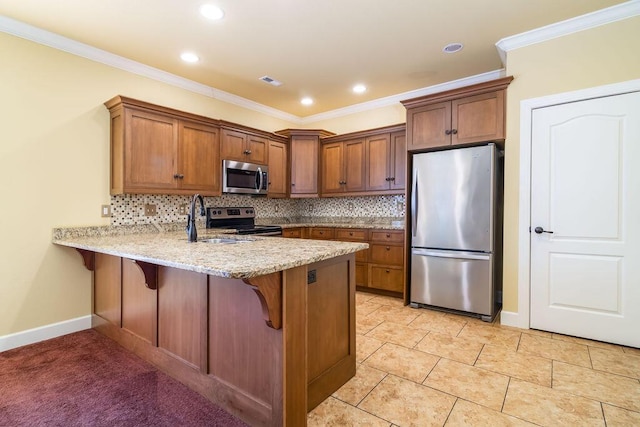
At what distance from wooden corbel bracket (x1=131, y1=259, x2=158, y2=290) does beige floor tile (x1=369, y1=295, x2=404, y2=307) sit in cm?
251

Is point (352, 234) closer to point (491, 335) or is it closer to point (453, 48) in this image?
point (491, 335)

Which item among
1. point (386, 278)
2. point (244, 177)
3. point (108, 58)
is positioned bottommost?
point (386, 278)

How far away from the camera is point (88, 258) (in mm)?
2902

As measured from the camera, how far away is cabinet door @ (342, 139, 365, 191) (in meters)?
4.41

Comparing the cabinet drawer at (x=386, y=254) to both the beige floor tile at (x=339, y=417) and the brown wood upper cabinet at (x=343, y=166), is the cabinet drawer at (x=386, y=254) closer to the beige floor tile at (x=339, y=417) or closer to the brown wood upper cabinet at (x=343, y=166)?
the brown wood upper cabinet at (x=343, y=166)

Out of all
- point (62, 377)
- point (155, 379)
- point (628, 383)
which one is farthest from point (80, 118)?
point (628, 383)

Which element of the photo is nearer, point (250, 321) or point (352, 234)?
point (250, 321)

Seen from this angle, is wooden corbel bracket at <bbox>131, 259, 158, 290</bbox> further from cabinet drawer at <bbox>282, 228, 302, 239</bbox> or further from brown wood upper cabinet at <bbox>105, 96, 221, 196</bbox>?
cabinet drawer at <bbox>282, 228, 302, 239</bbox>

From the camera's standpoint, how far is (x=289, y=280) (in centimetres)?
145

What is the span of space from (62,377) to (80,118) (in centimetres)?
223

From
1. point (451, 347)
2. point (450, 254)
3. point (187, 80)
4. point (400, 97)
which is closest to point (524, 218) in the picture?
point (450, 254)

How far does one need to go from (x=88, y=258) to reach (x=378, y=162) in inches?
137

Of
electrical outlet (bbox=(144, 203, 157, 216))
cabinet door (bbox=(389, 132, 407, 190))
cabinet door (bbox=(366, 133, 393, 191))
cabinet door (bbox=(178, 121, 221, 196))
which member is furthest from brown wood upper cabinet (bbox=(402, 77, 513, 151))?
electrical outlet (bbox=(144, 203, 157, 216))

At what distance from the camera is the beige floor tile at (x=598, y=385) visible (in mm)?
1800
